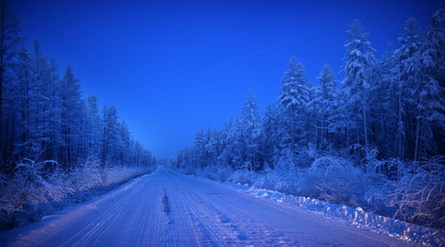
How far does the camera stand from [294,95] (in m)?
22.6

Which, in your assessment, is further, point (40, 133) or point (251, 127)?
point (251, 127)

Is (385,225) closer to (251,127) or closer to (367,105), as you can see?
(367,105)

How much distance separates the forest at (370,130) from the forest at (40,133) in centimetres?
1002

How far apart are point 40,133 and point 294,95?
2736 centimetres

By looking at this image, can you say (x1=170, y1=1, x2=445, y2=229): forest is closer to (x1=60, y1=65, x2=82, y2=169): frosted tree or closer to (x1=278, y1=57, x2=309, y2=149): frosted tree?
(x1=278, y1=57, x2=309, y2=149): frosted tree

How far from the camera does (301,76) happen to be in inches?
922

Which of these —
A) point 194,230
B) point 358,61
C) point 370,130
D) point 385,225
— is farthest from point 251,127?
point 194,230

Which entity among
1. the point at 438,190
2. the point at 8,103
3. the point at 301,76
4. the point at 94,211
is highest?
the point at 301,76

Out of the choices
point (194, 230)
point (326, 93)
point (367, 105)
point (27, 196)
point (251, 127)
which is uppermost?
point (326, 93)

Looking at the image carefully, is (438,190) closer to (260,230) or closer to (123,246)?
(260,230)

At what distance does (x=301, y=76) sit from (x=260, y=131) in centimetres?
849

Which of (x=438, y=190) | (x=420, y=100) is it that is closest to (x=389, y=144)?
(x=420, y=100)

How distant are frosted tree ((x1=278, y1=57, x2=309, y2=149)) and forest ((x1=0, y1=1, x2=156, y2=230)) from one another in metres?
18.7

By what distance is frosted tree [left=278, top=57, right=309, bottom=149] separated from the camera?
22.5 m
